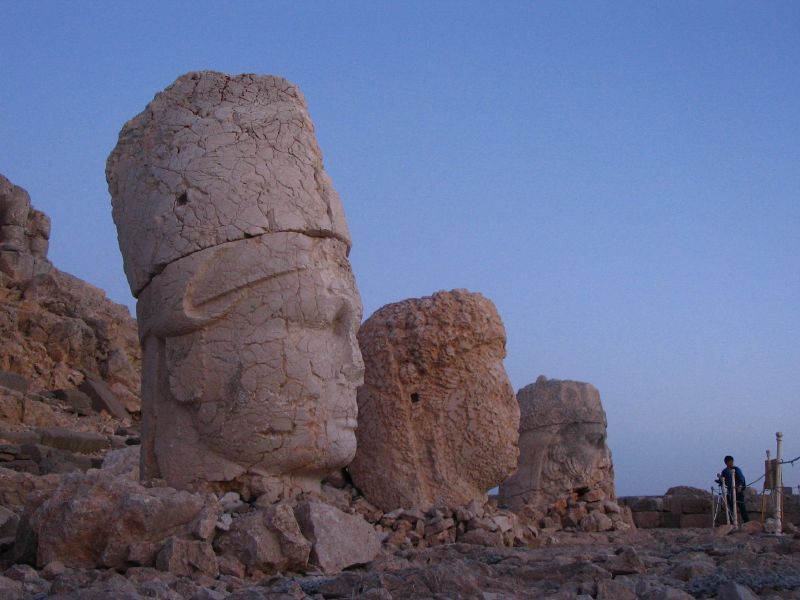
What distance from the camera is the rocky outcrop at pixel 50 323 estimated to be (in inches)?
753

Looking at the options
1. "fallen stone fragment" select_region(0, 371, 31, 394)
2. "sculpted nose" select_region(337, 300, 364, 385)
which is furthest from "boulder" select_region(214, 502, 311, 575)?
"fallen stone fragment" select_region(0, 371, 31, 394)

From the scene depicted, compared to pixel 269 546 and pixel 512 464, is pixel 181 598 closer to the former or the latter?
pixel 269 546

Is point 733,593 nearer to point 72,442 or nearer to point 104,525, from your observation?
point 104,525

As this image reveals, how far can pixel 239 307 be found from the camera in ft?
17.3

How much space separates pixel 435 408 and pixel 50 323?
50.1 ft

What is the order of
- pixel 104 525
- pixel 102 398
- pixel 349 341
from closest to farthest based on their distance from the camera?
pixel 104 525 → pixel 349 341 → pixel 102 398

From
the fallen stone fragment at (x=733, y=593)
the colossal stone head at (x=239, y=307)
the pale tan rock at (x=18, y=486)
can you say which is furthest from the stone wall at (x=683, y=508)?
the fallen stone fragment at (x=733, y=593)

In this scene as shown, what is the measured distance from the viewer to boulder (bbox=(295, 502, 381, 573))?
4.43 m

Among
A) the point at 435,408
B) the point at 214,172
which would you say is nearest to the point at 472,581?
the point at 214,172

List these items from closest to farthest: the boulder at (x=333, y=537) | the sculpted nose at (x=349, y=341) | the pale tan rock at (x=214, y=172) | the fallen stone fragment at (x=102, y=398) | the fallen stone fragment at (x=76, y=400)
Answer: the boulder at (x=333, y=537)
the pale tan rock at (x=214, y=172)
the sculpted nose at (x=349, y=341)
the fallen stone fragment at (x=76, y=400)
the fallen stone fragment at (x=102, y=398)

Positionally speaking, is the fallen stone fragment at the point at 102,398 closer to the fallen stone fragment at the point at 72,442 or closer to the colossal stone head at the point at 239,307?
the fallen stone fragment at the point at 72,442

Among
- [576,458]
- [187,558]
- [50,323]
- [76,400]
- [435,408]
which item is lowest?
[187,558]

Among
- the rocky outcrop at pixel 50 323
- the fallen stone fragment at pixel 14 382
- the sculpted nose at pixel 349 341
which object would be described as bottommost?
the sculpted nose at pixel 349 341

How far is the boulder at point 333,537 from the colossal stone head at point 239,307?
63 centimetres
